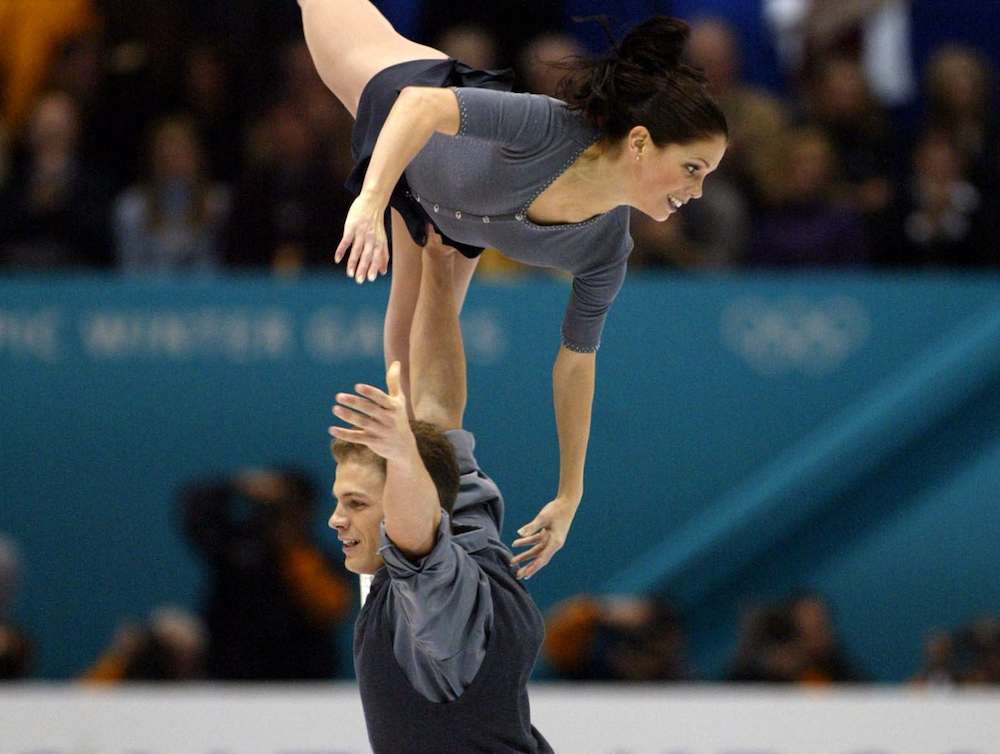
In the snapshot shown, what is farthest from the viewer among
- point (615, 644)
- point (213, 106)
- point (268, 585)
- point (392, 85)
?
point (213, 106)

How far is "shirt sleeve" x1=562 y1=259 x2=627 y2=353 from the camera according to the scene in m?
3.62

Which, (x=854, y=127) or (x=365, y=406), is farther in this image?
(x=854, y=127)

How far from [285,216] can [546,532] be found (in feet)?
9.78

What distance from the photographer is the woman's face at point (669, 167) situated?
3.23m

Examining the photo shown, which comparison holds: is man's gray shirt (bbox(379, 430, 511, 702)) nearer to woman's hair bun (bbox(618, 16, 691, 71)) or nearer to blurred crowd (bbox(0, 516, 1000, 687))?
woman's hair bun (bbox(618, 16, 691, 71))

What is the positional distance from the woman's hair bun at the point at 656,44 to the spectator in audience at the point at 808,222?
3.08m

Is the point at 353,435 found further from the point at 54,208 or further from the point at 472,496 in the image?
the point at 54,208

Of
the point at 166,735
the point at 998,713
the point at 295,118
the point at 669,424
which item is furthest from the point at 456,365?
the point at 295,118

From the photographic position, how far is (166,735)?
473 cm

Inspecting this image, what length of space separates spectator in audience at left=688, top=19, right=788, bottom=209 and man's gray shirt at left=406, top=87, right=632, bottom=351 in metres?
2.83

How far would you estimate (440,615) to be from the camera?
296 cm

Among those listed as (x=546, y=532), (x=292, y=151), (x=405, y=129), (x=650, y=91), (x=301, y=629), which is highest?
(x=650, y=91)

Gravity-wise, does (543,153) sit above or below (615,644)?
above

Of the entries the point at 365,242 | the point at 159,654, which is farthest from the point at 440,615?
the point at 159,654
